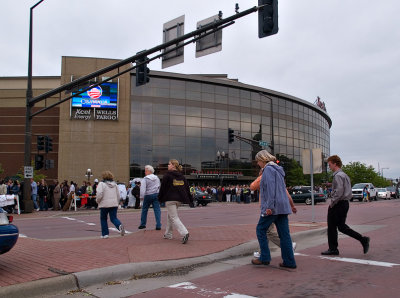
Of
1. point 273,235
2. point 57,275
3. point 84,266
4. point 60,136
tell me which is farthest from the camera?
point 60,136

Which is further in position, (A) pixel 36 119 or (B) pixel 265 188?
(A) pixel 36 119

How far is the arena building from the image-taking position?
4103 cm

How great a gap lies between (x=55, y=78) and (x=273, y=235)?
156 feet

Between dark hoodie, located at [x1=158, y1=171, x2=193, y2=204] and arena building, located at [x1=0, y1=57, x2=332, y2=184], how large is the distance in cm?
3075

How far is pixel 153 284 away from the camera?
16.9 ft

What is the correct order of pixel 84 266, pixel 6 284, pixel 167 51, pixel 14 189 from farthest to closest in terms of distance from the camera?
pixel 14 189, pixel 167 51, pixel 84 266, pixel 6 284

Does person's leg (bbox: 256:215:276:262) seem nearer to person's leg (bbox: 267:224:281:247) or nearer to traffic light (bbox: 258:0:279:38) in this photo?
person's leg (bbox: 267:224:281:247)

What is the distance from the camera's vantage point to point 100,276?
17.0 ft

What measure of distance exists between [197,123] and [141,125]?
23.7 feet

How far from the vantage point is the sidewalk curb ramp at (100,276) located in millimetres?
4500

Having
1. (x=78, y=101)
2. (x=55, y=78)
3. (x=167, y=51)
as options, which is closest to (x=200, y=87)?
(x=78, y=101)

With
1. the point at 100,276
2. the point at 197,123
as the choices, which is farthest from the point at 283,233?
the point at 197,123

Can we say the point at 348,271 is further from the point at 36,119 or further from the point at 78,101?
the point at 36,119

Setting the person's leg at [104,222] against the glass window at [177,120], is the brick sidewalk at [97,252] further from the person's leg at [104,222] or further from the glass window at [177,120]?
the glass window at [177,120]
